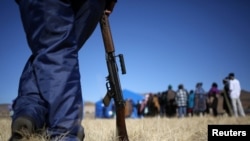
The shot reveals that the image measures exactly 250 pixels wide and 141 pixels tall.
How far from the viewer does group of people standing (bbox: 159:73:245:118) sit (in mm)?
12188

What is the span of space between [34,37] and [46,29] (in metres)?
0.10

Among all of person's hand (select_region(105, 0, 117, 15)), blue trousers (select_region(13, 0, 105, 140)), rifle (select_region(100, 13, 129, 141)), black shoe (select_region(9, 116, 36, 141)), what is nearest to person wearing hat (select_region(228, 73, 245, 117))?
rifle (select_region(100, 13, 129, 141))

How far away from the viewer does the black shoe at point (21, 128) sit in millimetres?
1451

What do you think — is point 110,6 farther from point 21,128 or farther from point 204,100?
point 204,100

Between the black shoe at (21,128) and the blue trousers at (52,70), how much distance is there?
0.09m

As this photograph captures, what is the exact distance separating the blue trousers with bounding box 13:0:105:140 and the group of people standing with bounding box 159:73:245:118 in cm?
1101

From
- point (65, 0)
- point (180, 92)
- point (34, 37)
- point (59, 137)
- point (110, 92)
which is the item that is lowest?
point (59, 137)

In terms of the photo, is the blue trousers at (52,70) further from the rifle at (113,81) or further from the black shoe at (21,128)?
the rifle at (113,81)

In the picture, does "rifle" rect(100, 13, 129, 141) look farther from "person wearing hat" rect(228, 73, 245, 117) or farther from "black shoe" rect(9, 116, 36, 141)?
"person wearing hat" rect(228, 73, 245, 117)

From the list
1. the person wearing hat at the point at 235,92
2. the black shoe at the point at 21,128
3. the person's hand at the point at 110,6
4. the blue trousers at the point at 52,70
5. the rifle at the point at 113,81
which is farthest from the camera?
the person wearing hat at the point at 235,92

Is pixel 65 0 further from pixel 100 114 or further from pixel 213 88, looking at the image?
pixel 100 114

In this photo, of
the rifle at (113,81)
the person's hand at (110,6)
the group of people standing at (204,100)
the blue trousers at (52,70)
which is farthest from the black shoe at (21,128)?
the group of people standing at (204,100)

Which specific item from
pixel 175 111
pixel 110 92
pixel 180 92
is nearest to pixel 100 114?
pixel 175 111

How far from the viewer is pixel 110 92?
2.55 m
